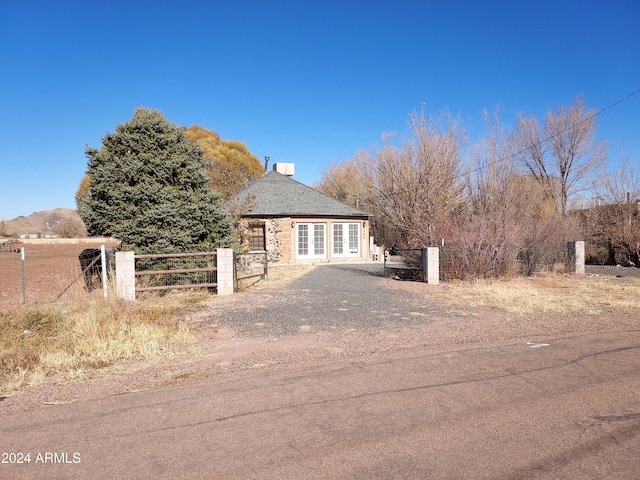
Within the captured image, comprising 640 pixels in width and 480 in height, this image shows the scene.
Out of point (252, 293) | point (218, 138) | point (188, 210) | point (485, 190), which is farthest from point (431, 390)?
point (218, 138)

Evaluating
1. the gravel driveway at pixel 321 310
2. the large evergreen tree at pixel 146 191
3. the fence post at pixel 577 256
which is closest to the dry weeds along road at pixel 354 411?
the gravel driveway at pixel 321 310

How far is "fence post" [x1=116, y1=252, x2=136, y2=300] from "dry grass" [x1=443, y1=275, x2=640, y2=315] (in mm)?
7947

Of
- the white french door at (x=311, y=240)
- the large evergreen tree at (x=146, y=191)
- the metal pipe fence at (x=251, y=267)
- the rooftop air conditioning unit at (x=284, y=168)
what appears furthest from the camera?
the rooftop air conditioning unit at (x=284, y=168)

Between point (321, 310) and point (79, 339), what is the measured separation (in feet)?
15.1

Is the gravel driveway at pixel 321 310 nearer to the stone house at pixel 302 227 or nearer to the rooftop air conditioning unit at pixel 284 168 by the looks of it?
the stone house at pixel 302 227

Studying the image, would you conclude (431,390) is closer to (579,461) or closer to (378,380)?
(378,380)

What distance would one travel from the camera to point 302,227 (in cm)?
2358

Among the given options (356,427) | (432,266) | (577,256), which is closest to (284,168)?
(432,266)

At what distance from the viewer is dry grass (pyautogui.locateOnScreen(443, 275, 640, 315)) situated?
29.8ft

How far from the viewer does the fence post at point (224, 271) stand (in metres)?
11.4

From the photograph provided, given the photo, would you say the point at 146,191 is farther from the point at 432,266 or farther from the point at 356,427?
the point at 356,427

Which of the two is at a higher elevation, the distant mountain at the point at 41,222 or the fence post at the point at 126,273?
the distant mountain at the point at 41,222

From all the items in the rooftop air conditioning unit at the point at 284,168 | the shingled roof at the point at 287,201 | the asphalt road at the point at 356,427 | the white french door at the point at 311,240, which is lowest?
the asphalt road at the point at 356,427

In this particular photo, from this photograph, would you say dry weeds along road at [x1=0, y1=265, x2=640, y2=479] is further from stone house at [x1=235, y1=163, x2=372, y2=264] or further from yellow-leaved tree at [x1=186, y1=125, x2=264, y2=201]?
yellow-leaved tree at [x1=186, y1=125, x2=264, y2=201]
